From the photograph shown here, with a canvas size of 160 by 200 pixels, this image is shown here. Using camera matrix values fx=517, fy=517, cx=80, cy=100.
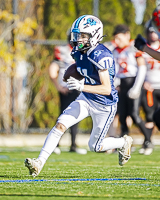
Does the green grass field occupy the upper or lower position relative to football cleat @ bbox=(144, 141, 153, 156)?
upper

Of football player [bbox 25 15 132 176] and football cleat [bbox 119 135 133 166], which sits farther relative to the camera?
football cleat [bbox 119 135 133 166]

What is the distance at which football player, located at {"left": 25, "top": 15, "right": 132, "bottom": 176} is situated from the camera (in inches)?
165

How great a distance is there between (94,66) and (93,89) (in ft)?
0.98

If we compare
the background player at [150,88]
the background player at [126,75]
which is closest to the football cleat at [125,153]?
the background player at [126,75]

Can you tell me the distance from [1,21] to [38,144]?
2.55m

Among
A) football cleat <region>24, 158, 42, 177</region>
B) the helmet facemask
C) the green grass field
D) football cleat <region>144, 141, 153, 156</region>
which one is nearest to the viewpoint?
the green grass field

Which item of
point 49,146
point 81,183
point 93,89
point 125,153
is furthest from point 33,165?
point 125,153

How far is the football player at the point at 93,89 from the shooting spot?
13.7 ft

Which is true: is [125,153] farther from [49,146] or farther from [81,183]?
[81,183]

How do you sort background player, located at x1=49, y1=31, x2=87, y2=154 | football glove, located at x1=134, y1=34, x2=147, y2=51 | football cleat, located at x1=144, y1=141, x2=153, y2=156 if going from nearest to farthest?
football glove, located at x1=134, y1=34, x2=147, y2=51 → football cleat, located at x1=144, y1=141, x2=153, y2=156 → background player, located at x1=49, y1=31, x2=87, y2=154

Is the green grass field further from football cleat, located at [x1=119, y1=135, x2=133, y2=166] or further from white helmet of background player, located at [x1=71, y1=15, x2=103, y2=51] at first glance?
white helmet of background player, located at [x1=71, y1=15, x2=103, y2=51]

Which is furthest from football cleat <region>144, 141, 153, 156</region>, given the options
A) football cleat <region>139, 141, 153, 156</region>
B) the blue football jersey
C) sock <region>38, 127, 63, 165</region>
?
sock <region>38, 127, 63, 165</region>

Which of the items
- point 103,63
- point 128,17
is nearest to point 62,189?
point 103,63

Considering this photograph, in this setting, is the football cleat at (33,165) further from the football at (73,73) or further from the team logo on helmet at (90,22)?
the team logo on helmet at (90,22)
